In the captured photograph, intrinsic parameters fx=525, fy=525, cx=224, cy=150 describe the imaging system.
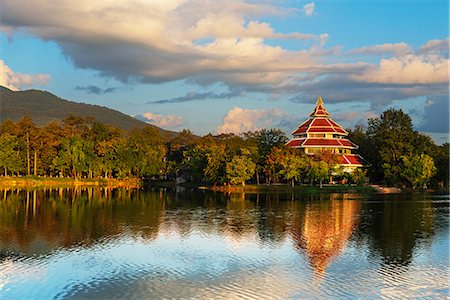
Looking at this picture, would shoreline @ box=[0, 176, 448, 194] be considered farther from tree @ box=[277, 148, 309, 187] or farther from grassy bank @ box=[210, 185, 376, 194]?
tree @ box=[277, 148, 309, 187]

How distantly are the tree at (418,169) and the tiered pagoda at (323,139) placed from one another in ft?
25.4

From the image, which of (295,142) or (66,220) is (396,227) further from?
(295,142)

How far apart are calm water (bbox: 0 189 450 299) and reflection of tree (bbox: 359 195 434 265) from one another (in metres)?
0.06

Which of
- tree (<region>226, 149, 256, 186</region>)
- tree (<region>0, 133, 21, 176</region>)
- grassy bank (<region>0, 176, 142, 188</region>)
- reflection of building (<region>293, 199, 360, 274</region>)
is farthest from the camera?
tree (<region>0, 133, 21, 176</region>)

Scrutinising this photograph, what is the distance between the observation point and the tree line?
63.0 m

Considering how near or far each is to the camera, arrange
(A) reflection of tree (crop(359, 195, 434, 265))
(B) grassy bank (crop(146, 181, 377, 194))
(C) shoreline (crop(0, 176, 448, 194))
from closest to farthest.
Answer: (A) reflection of tree (crop(359, 195, 434, 265)) < (B) grassy bank (crop(146, 181, 377, 194)) < (C) shoreline (crop(0, 176, 448, 194))

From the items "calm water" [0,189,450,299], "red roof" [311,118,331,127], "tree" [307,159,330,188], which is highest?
"red roof" [311,118,331,127]

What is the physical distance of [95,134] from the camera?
80312mm

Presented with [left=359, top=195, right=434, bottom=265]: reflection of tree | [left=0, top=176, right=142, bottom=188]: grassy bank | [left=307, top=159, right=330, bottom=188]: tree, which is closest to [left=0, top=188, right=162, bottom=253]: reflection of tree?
[left=359, top=195, right=434, bottom=265]: reflection of tree

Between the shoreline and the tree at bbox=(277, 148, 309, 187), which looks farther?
the tree at bbox=(277, 148, 309, 187)

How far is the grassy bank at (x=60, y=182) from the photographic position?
2554 inches

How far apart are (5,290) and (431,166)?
56853 mm

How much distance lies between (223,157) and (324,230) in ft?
126

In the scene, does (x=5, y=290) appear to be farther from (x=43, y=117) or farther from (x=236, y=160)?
(x=43, y=117)
